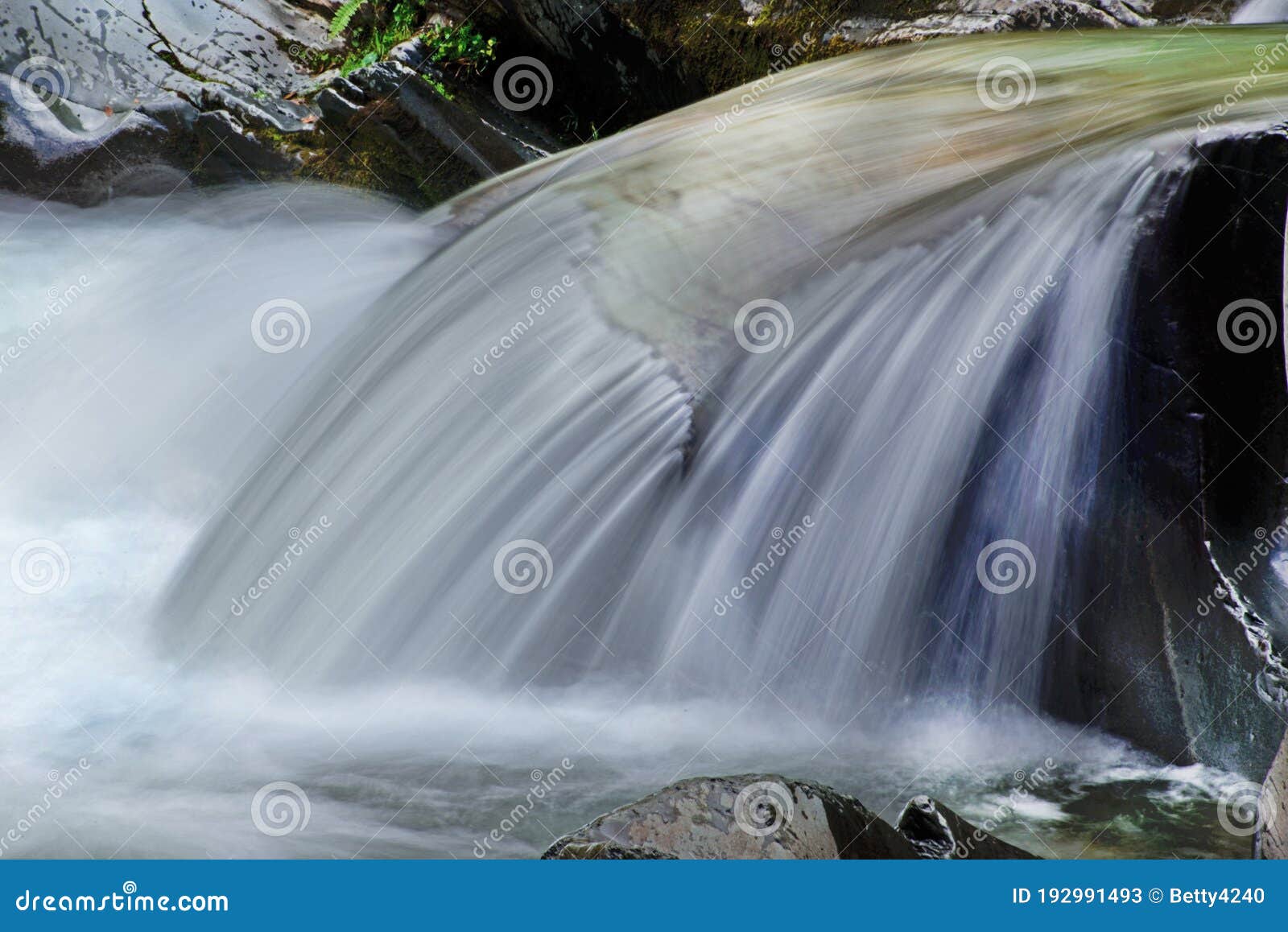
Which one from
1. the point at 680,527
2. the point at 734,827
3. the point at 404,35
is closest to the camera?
the point at 734,827

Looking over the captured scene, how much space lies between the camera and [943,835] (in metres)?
2.80

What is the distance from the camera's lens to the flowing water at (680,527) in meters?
3.44

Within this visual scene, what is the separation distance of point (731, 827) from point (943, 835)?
592 millimetres

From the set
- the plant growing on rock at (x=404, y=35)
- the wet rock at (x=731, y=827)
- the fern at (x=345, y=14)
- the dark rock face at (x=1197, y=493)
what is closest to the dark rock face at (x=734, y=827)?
the wet rock at (x=731, y=827)

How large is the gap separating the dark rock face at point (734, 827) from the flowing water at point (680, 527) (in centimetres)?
69

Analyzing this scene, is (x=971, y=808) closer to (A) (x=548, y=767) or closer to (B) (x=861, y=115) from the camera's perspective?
(A) (x=548, y=767)

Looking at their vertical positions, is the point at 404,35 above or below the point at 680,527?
above

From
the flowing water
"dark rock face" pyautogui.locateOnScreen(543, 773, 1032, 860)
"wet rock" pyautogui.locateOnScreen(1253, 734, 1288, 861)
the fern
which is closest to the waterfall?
the flowing water

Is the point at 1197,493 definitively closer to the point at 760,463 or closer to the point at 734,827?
the point at 760,463

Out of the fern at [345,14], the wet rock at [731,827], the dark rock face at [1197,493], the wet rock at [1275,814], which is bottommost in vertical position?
the wet rock at [731,827]

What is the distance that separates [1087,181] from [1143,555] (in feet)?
3.89

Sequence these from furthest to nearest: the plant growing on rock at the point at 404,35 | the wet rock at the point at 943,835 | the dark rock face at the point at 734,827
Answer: the plant growing on rock at the point at 404,35
the wet rock at the point at 943,835
the dark rock face at the point at 734,827

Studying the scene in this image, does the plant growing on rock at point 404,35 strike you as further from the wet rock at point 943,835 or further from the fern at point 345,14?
the wet rock at point 943,835

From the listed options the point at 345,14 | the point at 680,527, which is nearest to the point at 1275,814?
the point at 680,527
